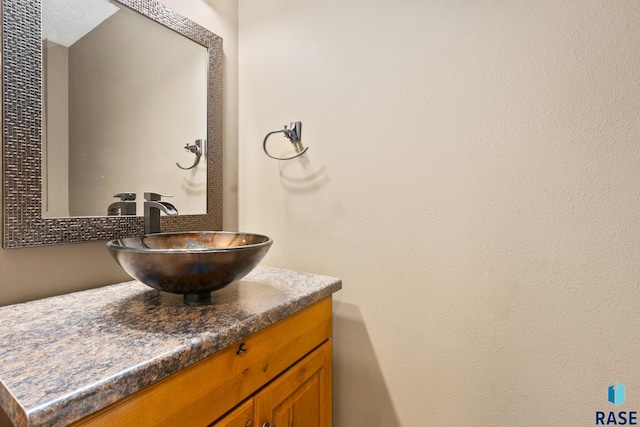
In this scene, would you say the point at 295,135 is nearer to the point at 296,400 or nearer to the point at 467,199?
the point at 467,199

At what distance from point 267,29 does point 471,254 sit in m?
1.22

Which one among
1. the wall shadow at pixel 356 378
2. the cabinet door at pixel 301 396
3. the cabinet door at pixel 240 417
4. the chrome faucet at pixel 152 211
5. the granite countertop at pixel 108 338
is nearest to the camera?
the granite countertop at pixel 108 338

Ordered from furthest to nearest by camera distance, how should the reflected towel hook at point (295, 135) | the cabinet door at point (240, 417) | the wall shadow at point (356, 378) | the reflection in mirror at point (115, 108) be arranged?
the reflected towel hook at point (295, 135) → the wall shadow at point (356, 378) → the reflection in mirror at point (115, 108) → the cabinet door at point (240, 417)

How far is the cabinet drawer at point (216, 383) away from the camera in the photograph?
483 mm

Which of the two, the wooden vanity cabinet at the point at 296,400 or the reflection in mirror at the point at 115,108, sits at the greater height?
the reflection in mirror at the point at 115,108

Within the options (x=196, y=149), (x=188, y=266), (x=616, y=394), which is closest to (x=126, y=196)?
(x=196, y=149)

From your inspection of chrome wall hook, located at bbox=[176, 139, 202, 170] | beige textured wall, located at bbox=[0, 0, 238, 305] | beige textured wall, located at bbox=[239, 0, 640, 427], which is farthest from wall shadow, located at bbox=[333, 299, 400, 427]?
chrome wall hook, located at bbox=[176, 139, 202, 170]

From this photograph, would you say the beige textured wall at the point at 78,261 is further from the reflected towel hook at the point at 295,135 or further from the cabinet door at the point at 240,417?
the cabinet door at the point at 240,417

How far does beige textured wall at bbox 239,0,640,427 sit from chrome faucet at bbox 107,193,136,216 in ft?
1.74

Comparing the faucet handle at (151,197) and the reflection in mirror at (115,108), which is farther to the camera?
the faucet handle at (151,197)

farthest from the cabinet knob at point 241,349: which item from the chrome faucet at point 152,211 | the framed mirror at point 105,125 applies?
the framed mirror at point 105,125

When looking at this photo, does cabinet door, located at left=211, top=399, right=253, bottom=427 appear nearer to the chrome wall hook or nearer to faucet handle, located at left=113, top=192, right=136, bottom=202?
faucet handle, located at left=113, top=192, right=136, bottom=202

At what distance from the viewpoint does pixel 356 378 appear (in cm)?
112

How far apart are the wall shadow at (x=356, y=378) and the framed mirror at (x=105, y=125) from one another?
694mm
